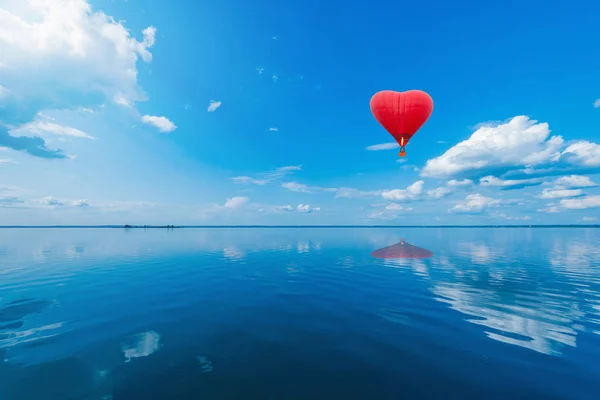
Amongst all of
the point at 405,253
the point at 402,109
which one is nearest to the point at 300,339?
the point at 402,109

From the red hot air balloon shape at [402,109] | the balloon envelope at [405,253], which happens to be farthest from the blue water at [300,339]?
the red hot air balloon shape at [402,109]

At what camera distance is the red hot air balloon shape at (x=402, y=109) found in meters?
25.8

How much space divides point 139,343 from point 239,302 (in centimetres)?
662

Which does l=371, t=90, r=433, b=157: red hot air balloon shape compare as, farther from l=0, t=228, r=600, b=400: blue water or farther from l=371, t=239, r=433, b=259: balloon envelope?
l=0, t=228, r=600, b=400: blue water

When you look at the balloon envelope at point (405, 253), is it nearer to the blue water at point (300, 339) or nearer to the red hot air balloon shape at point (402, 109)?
the blue water at point (300, 339)

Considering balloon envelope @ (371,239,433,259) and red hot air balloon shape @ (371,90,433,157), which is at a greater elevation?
red hot air balloon shape @ (371,90,433,157)

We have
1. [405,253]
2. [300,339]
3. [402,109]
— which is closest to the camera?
[300,339]

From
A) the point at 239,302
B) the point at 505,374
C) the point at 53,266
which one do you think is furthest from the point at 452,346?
the point at 53,266

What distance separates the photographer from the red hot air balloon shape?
25812 millimetres

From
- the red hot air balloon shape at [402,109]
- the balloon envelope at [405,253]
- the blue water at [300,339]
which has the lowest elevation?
the blue water at [300,339]

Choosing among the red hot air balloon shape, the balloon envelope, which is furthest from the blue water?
the red hot air balloon shape

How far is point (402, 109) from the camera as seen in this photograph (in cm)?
2612

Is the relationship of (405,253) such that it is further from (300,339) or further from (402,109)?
(300,339)

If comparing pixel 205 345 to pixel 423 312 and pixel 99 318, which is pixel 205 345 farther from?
pixel 423 312
